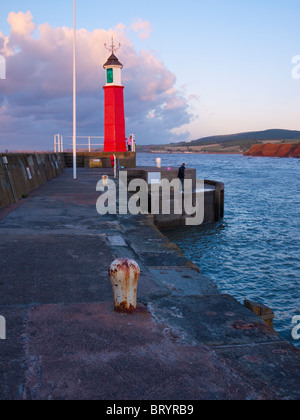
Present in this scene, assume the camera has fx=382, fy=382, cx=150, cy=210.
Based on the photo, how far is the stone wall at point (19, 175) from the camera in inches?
439

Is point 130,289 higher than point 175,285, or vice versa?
point 130,289

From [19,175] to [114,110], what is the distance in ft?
66.3

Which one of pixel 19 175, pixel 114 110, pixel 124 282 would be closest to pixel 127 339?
pixel 124 282

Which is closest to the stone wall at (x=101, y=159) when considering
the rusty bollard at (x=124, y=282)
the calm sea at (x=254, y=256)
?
the calm sea at (x=254, y=256)

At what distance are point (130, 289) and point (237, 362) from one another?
4.20 ft

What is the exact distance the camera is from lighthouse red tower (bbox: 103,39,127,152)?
106 ft

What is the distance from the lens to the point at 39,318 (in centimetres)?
380

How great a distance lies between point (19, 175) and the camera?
1337 centimetres

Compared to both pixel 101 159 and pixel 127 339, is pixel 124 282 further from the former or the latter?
pixel 101 159

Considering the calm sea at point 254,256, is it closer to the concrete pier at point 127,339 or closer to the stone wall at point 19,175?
the concrete pier at point 127,339

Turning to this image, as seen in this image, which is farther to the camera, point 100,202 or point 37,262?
point 100,202

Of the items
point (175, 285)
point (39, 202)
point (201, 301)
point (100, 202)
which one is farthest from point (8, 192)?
point (201, 301)

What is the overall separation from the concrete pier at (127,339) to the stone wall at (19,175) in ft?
17.4
